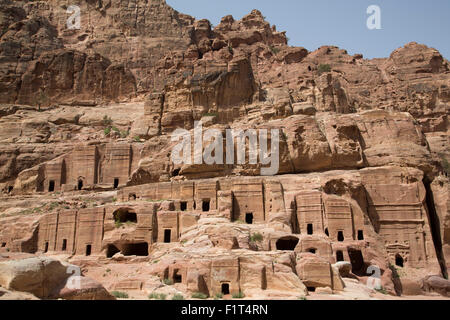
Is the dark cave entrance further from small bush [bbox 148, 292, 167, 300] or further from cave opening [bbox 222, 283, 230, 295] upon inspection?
small bush [bbox 148, 292, 167, 300]

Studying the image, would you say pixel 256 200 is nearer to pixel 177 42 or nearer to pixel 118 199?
pixel 118 199

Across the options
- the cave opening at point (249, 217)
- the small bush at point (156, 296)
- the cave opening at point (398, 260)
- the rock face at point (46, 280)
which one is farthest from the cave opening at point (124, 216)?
the cave opening at point (398, 260)

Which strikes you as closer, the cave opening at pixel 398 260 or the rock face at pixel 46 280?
the rock face at pixel 46 280

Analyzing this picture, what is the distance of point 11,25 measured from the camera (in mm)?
76625

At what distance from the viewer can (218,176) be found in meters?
46.2

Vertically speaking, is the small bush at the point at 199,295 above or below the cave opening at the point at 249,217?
below

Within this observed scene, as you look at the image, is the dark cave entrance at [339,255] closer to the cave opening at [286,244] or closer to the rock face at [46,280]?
the cave opening at [286,244]

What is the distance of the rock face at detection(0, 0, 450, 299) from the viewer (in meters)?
30.4

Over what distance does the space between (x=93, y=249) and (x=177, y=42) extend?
5551cm

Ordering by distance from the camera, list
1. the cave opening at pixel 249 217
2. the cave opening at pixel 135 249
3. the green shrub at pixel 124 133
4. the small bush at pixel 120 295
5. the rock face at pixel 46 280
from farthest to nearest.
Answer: the green shrub at pixel 124 133 < the cave opening at pixel 249 217 < the cave opening at pixel 135 249 < the small bush at pixel 120 295 < the rock face at pixel 46 280

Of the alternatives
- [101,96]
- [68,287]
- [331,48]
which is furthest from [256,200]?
[331,48]

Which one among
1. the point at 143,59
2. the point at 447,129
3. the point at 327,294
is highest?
the point at 143,59

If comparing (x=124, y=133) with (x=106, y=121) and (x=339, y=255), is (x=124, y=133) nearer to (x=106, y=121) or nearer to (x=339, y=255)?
(x=106, y=121)

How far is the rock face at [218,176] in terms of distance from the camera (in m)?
30.4
